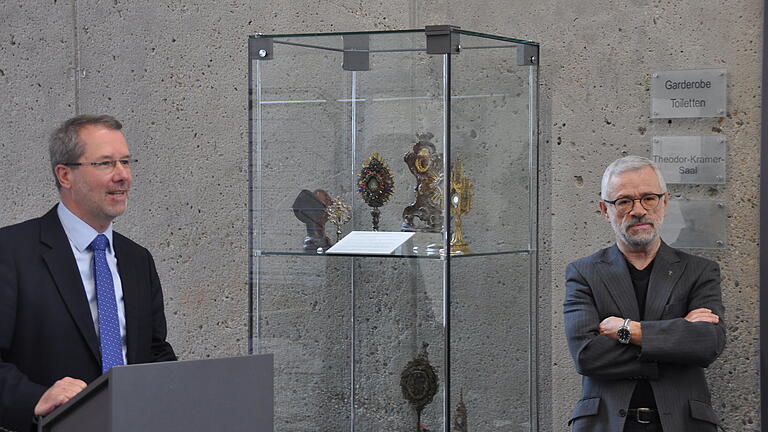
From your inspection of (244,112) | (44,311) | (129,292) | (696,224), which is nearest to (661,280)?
(696,224)

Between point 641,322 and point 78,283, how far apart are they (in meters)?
1.68

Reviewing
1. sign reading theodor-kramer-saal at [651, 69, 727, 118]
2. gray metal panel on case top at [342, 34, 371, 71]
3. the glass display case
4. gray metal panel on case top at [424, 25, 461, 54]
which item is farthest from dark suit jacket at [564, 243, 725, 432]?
gray metal panel on case top at [342, 34, 371, 71]

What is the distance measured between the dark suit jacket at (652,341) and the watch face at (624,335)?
0.02 m

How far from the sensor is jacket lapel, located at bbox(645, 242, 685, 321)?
3.17 meters

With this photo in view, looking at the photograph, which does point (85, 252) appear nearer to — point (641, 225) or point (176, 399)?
point (176, 399)

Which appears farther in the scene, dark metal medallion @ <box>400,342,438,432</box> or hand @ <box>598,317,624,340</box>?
dark metal medallion @ <box>400,342,438,432</box>

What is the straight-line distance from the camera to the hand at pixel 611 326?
3141 mm

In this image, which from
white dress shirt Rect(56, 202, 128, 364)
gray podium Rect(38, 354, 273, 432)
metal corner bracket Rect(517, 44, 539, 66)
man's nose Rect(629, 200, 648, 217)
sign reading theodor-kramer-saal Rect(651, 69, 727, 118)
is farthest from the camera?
metal corner bracket Rect(517, 44, 539, 66)

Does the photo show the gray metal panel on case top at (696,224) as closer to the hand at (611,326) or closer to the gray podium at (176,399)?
the hand at (611,326)

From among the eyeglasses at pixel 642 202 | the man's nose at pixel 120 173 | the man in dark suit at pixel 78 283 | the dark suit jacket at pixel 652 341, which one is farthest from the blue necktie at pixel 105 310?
the eyeglasses at pixel 642 202

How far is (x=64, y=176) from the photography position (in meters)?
3.04

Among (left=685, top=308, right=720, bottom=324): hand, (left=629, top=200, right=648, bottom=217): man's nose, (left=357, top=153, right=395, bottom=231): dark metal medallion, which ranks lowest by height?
(left=685, top=308, right=720, bottom=324): hand

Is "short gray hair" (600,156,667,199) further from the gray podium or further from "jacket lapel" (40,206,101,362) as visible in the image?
"jacket lapel" (40,206,101,362)

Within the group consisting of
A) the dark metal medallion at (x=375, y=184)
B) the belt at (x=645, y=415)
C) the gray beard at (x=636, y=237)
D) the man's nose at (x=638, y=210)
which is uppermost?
the dark metal medallion at (x=375, y=184)
